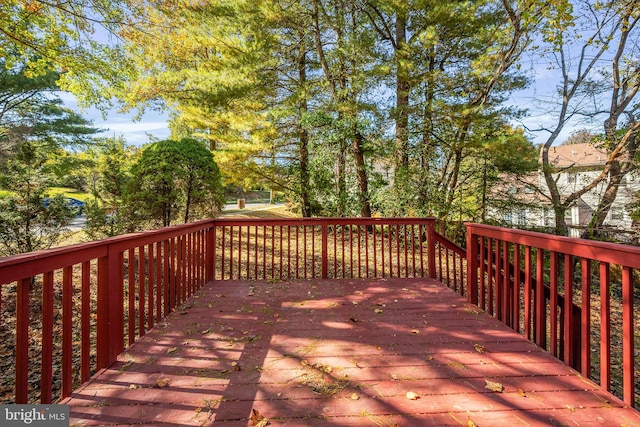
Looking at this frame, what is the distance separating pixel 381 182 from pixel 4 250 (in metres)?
6.99

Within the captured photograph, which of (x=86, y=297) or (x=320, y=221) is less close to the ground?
(x=320, y=221)

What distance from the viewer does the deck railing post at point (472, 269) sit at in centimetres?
338

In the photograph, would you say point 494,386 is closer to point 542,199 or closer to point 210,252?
point 210,252

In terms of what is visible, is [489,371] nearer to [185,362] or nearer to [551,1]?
[185,362]

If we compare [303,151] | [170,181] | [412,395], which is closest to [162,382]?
[412,395]

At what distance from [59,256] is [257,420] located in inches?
57.0

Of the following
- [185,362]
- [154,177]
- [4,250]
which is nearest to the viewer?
[185,362]

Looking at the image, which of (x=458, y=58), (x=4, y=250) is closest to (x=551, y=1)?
(x=458, y=58)

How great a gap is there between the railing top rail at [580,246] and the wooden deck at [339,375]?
0.78 metres

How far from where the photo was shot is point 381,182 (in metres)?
7.59

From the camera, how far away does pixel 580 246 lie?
2.03 meters

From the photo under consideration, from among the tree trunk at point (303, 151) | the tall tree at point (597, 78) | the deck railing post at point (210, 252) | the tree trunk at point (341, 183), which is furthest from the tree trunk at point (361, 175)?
the deck railing post at point (210, 252)

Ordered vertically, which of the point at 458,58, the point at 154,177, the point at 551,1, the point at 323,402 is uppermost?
the point at 458,58

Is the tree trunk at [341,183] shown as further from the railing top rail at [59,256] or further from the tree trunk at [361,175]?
the railing top rail at [59,256]
